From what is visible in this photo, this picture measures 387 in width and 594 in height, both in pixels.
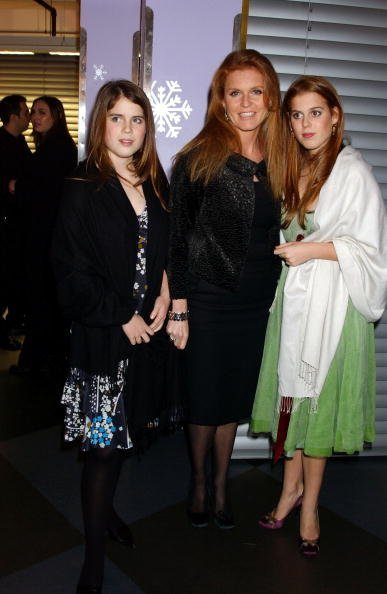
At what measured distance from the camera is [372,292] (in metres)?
1.91

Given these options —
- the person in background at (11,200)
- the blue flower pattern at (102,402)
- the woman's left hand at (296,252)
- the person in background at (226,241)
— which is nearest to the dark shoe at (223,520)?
the person in background at (226,241)

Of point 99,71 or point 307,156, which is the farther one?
point 99,71

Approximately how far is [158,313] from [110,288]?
0.72ft

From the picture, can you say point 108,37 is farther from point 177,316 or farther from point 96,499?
point 96,499

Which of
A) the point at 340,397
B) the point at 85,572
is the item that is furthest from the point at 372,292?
the point at 85,572

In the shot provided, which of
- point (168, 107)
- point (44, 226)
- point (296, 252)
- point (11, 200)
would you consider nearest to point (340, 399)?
point (296, 252)

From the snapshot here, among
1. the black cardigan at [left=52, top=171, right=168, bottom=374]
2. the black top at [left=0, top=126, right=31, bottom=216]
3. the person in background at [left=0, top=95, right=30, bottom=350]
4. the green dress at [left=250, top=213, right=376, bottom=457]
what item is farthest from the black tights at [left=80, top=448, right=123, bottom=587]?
the black top at [left=0, top=126, right=31, bottom=216]

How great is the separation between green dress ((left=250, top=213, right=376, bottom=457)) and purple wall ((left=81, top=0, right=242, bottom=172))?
35.4 inches

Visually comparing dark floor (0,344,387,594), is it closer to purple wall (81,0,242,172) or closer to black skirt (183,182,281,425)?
black skirt (183,182,281,425)

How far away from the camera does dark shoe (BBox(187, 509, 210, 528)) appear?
87.0 inches

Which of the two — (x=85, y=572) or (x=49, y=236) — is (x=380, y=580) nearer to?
(x=85, y=572)

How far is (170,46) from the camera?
2492 millimetres

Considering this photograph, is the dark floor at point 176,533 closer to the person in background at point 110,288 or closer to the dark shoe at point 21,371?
the person in background at point 110,288

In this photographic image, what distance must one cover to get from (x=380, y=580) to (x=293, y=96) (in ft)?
5.59
